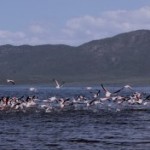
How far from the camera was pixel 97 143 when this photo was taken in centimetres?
3819

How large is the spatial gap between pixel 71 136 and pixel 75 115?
18.5 m

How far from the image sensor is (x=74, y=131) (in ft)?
148

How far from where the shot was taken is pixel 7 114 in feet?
203

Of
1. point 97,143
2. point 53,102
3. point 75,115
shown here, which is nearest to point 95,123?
point 75,115

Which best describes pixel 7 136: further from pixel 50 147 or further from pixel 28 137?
pixel 50 147

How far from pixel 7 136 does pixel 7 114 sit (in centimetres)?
2035

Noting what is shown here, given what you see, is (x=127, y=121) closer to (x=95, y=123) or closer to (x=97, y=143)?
(x=95, y=123)

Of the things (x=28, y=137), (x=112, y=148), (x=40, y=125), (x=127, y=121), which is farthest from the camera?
(x=127, y=121)

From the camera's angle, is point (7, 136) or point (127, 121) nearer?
point (7, 136)

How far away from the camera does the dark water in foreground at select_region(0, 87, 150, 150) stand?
37281 millimetres

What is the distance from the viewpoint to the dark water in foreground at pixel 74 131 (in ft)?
122

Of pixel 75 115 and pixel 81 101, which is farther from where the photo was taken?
pixel 81 101

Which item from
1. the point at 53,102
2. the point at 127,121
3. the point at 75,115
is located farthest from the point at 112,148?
the point at 53,102

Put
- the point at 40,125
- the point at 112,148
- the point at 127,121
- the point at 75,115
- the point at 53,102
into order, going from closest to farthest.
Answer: the point at 112,148 < the point at 40,125 < the point at 127,121 < the point at 75,115 < the point at 53,102
